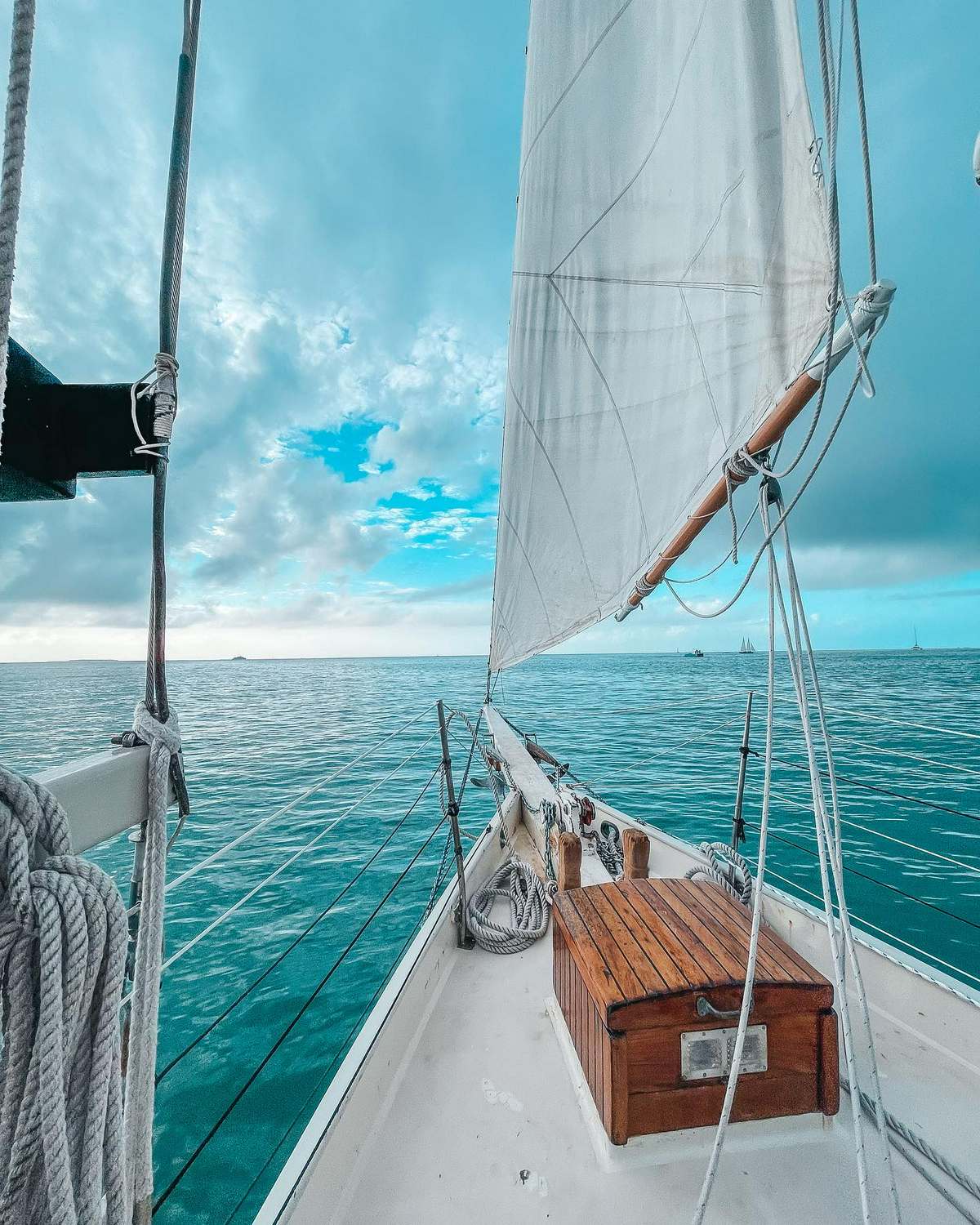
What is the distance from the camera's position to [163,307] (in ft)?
3.46

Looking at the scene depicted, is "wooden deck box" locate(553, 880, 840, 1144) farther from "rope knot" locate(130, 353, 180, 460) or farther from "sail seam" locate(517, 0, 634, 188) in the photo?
"sail seam" locate(517, 0, 634, 188)

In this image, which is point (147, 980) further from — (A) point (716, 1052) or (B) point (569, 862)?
(B) point (569, 862)

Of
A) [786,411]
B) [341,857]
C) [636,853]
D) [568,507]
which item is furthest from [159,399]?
[341,857]

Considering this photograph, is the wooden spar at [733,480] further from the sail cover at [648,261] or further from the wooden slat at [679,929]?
the wooden slat at [679,929]

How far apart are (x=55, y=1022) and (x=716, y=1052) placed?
1774 mm

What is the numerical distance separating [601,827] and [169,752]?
3219 mm

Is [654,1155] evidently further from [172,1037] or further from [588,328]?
[588,328]

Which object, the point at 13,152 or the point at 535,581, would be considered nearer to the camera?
the point at 13,152

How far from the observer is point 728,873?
291 centimetres

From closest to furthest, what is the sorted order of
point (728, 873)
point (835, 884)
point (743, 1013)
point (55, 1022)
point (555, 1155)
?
point (55, 1022) → point (743, 1013) → point (835, 884) → point (555, 1155) → point (728, 873)

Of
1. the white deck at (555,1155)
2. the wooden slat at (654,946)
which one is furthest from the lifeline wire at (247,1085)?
the wooden slat at (654,946)

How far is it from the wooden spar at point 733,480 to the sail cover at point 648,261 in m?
0.07

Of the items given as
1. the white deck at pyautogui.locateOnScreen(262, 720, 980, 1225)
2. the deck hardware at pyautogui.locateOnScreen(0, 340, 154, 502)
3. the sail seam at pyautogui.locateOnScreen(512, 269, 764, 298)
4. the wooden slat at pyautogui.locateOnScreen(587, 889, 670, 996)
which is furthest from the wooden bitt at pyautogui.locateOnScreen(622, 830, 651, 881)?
the deck hardware at pyautogui.locateOnScreen(0, 340, 154, 502)

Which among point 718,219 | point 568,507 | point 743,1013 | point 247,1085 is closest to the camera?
point 247,1085
